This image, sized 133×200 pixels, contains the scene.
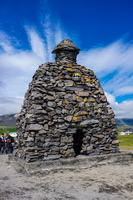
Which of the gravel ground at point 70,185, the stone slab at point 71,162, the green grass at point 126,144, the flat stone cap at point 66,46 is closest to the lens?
the gravel ground at point 70,185

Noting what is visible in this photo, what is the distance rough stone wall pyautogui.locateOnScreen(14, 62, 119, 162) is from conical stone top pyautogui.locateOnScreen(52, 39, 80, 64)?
122 cm

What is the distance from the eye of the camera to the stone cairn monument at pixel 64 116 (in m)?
6.30

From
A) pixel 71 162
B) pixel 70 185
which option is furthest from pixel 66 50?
pixel 70 185

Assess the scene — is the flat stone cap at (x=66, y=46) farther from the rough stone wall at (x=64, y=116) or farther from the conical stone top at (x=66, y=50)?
the rough stone wall at (x=64, y=116)

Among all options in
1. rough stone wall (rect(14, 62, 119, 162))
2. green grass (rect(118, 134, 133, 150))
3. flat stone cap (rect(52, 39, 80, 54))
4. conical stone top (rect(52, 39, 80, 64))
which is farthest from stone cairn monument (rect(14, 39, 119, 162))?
green grass (rect(118, 134, 133, 150))

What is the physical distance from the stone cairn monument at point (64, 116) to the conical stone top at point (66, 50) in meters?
1.22

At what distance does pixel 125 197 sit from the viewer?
12.2 feet

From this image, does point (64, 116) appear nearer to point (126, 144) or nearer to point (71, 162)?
point (71, 162)

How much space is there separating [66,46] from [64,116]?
4.40m

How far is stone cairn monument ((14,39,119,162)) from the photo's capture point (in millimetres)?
6305

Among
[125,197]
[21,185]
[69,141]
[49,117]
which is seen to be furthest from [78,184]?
[49,117]

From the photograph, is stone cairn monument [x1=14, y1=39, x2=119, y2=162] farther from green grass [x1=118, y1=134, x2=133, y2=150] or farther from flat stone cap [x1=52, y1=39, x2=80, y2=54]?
green grass [x1=118, y1=134, x2=133, y2=150]

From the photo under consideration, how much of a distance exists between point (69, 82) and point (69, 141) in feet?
9.25

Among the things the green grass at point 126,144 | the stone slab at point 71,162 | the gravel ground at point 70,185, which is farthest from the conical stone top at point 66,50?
the green grass at point 126,144
